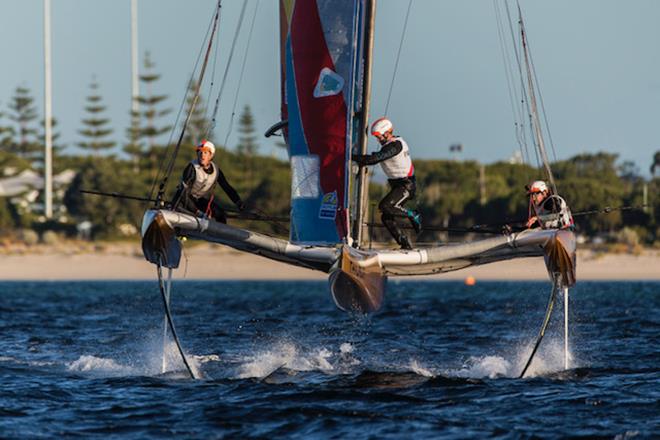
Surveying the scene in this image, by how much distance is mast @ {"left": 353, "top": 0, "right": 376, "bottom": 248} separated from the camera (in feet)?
57.6

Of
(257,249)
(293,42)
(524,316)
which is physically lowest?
(524,316)

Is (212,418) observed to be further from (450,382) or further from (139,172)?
(139,172)

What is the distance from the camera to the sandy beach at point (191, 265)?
237 feet

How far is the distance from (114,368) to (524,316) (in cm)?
1780

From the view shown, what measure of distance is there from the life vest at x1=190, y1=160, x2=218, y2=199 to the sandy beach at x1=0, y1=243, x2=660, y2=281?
174 feet

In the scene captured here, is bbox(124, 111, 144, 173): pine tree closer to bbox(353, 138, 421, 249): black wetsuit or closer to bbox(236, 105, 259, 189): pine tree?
bbox(236, 105, 259, 189): pine tree

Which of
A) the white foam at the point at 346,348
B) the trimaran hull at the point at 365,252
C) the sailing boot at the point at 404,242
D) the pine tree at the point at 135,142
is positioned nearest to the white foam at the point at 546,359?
the trimaran hull at the point at 365,252

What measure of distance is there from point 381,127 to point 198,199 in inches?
113

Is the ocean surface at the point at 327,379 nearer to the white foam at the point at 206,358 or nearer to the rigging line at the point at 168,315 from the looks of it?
the white foam at the point at 206,358

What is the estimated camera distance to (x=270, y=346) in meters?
23.6

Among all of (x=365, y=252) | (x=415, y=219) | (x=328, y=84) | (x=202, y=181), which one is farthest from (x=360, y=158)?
(x=202, y=181)

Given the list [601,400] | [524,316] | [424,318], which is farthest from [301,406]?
[524,316]

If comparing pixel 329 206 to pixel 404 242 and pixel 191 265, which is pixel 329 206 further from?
pixel 191 265

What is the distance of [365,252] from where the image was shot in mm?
16766
